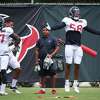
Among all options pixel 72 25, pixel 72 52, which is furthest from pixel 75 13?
pixel 72 52

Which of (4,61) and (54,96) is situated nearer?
(54,96)

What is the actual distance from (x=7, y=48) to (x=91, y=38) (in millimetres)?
4275

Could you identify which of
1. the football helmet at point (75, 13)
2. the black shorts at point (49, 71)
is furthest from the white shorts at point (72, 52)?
the football helmet at point (75, 13)

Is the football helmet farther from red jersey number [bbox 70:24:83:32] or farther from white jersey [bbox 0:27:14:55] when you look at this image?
white jersey [bbox 0:27:14:55]

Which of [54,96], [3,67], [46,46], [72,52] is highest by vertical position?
[46,46]

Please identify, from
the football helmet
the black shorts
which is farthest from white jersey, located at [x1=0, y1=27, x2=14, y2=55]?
the football helmet

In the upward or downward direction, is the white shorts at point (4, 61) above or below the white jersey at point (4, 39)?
below

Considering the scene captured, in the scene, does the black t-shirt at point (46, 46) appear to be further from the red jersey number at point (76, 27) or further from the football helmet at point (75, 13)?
the football helmet at point (75, 13)

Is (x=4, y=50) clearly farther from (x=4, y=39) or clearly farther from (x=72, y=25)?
(x=72, y=25)

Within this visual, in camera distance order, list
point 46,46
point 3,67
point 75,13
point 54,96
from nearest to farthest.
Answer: point 54,96, point 3,67, point 75,13, point 46,46

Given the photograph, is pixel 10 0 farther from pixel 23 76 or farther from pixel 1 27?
pixel 1 27

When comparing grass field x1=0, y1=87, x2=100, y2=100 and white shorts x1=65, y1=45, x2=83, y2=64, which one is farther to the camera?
white shorts x1=65, y1=45, x2=83, y2=64

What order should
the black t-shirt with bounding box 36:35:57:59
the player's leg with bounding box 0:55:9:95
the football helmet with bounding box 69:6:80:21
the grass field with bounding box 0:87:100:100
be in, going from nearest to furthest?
the grass field with bounding box 0:87:100:100 → the player's leg with bounding box 0:55:9:95 → the football helmet with bounding box 69:6:80:21 → the black t-shirt with bounding box 36:35:57:59

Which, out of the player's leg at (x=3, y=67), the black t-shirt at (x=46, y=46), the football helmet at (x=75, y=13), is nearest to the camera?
the player's leg at (x=3, y=67)
